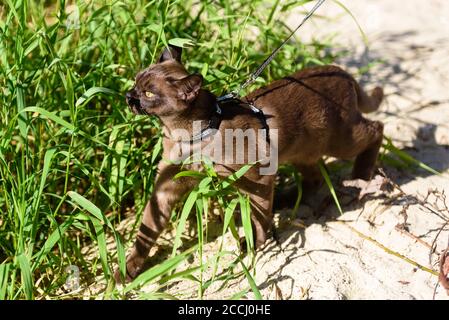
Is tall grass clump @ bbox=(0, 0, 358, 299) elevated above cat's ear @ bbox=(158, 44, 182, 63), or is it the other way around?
cat's ear @ bbox=(158, 44, 182, 63)

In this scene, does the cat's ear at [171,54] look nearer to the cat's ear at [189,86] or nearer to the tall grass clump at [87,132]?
the tall grass clump at [87,132]

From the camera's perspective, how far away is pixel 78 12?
8.98ft

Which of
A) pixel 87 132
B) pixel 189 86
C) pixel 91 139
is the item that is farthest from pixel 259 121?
pixel 87 132

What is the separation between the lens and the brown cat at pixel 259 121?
2.42 m

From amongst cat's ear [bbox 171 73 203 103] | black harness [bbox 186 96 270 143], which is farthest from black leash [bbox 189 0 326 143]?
cat's ear [bbox 171 73 203 103]

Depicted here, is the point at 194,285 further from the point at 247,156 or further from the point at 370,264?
the point at 370,264

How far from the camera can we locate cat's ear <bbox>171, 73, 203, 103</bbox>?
7.64 ft

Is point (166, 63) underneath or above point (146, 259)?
above

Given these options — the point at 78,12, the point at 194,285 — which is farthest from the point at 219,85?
the point at 194,285

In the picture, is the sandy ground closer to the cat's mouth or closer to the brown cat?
the brown cat

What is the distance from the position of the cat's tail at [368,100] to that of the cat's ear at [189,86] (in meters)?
0.93

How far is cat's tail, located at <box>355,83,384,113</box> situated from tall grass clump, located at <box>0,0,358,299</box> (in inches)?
16.0

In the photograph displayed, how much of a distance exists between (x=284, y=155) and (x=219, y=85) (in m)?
0.47
